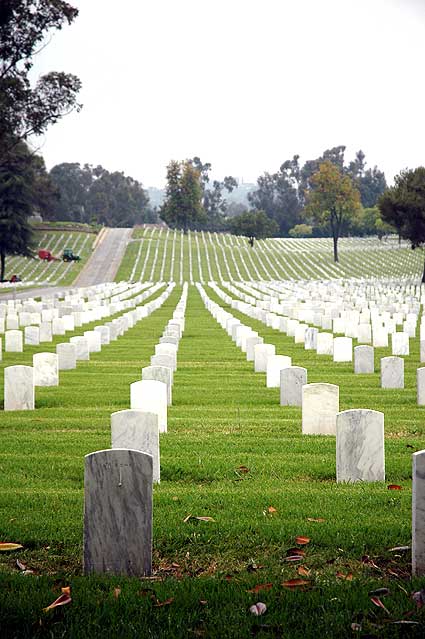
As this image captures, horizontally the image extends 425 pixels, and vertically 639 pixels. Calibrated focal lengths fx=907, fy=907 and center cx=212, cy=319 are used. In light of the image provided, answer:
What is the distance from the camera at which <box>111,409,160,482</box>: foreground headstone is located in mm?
9023

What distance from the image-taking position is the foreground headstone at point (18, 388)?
13594 millimetres

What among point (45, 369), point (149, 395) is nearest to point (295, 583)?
point (149, 395)

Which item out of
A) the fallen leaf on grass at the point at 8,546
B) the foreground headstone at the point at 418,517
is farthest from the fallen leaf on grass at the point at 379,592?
the fallen leaf on grass at the point at 8,546

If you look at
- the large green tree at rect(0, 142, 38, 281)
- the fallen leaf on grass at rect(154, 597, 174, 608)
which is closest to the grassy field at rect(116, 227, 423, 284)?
the large green tree at rect(0, 142, 38, 281)

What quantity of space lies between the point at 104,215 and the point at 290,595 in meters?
163

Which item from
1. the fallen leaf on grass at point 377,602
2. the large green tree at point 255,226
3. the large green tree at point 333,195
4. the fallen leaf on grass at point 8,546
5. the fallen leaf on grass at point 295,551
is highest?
the large green tree at point 333,195

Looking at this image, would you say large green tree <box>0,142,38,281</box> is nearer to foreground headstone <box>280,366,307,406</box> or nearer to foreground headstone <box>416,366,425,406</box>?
foreground headstone <box>280,366,307,406</box>

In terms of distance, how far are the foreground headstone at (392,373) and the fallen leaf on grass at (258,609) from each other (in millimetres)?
11256

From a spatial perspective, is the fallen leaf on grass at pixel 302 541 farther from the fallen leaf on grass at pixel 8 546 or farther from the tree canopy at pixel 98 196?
the tree canopy at pixel 98 196

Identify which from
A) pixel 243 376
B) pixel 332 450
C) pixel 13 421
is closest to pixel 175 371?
pixel 243 376

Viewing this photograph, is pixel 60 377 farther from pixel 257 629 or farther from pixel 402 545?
pixel 257 629

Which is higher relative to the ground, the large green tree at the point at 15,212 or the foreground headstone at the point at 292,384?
the large green tree at the point at 15,212

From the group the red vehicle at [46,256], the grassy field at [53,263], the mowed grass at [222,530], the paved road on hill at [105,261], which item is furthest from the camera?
the red vehicle at [46,256]

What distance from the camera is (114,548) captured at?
21.5 feet
